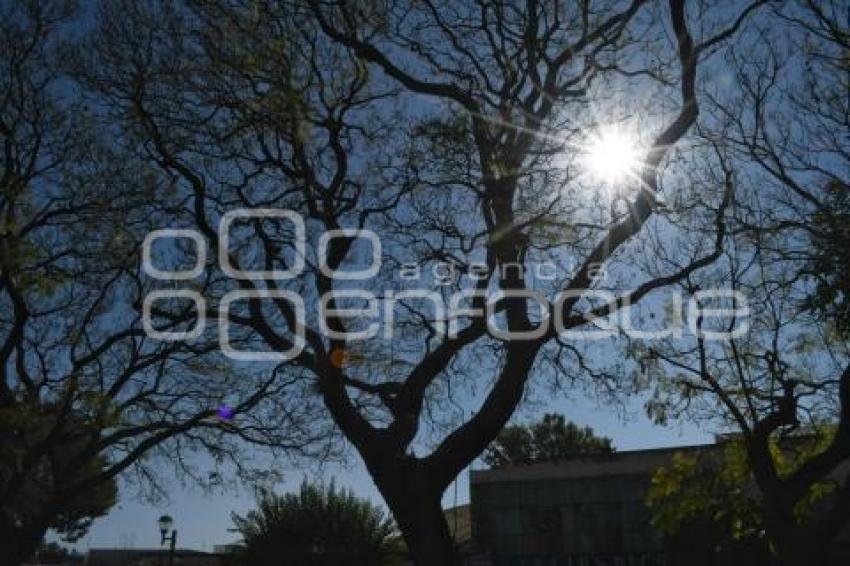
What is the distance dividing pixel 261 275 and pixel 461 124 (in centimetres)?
406

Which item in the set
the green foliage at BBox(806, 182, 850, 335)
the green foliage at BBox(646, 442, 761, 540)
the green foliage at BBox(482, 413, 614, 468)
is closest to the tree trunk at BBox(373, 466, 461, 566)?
the green foliage at BBox(806, 182, 850, 335)

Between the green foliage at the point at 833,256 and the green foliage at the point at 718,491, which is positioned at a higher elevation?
the green foliage at the point at 833,256

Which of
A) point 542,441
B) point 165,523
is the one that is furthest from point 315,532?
point 542,441

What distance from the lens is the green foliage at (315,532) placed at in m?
28.5

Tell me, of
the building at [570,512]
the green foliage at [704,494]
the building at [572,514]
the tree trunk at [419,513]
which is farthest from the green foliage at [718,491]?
the building at [570,512]

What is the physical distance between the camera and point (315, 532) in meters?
28.9

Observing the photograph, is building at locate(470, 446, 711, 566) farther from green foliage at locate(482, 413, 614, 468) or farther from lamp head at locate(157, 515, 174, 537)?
green foliage at locate(482, 413, 614, 468)

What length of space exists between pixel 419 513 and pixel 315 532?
19589 millimetres

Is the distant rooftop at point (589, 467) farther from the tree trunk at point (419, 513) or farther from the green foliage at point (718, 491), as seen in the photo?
the tree trunk at point (419, 513)

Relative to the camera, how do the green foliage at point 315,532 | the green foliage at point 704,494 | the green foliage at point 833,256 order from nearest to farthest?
the green foliage at point 833,256, the green foliage at point 704,494, the green foliage at point 315,532

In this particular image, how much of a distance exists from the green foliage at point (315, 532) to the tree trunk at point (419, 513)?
1864 cm

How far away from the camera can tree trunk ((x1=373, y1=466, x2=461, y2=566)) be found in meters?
10.3

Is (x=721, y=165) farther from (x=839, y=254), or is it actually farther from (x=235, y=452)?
(x=235, y=452)

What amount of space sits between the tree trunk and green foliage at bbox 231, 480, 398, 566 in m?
18.6
